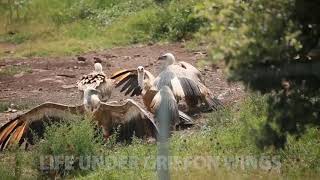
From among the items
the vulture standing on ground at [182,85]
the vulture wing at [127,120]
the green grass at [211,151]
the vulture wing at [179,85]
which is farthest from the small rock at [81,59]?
the green grass at [211,151]

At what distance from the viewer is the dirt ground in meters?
11.2

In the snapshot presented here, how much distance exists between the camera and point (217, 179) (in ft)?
19.6

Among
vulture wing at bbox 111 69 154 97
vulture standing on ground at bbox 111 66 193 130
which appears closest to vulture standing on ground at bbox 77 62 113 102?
vulture standing on ground at bbox 111 66 193 130

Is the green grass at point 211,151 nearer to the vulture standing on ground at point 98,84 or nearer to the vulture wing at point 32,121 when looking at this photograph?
the vulture wing at point 32,121

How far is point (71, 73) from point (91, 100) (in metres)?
5.63

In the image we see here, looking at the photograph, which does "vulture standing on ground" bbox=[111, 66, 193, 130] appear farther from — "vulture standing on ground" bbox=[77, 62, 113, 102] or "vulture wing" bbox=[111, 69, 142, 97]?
"vulture standing on ground" bbox=[77, 62, 113, 102]

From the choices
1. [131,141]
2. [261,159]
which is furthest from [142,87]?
[261,159]

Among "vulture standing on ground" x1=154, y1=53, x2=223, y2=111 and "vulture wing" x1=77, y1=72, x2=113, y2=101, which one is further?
"vulture standing on ground" x1=154, y1=53, x2=223, y2=111

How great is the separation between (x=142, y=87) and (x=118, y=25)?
802 centimetres

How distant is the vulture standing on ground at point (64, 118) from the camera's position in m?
8.03

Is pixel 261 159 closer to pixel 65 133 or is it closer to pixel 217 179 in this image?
pixel 217 179

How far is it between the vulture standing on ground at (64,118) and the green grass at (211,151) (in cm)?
27

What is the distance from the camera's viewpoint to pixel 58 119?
8.21 m

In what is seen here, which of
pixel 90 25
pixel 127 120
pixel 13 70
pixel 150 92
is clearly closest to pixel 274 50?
pixel 127 120
